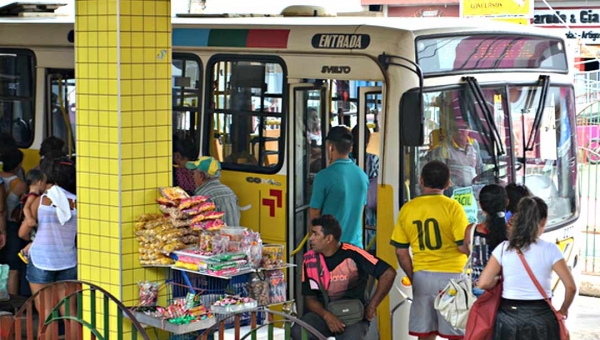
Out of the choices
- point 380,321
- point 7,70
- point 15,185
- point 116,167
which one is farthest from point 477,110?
point 7,70

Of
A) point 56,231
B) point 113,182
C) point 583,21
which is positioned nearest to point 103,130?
point 113,182

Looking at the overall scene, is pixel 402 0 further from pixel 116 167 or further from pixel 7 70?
pixel 116 167

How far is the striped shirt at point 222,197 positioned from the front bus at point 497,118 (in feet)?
4.93

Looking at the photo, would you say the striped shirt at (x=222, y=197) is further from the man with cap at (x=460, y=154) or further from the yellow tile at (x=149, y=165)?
the man with cap at (x=460, y=154)

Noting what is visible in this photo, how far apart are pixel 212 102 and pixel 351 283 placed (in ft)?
9.32

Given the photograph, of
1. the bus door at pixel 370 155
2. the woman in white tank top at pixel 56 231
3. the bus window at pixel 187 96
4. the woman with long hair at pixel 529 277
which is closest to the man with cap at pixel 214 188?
the bus window at pixel 187 96

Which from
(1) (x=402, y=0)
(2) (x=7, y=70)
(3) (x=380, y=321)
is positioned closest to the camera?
(3) (x=380, y=321)

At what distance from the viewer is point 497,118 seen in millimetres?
8680

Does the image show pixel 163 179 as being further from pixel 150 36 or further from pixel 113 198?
pixel 150 36

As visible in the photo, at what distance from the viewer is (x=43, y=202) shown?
26.1 feet

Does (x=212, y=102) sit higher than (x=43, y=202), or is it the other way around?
(x=212, y=102)

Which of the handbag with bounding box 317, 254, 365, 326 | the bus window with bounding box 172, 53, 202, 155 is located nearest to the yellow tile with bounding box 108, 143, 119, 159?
the handbag with bounding box 317, 254, 365, 326

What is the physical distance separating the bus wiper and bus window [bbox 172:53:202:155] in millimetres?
3022

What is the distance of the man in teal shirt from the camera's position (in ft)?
28.3
